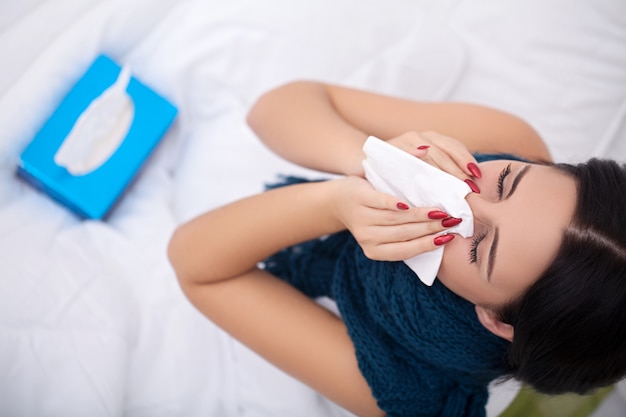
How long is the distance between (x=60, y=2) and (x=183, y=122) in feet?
1.25

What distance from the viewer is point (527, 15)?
1437 millimetres

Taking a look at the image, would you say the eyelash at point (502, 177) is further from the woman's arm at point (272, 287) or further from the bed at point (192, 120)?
the bed at point (192, 120)

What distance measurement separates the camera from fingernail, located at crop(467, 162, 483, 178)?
829 mm

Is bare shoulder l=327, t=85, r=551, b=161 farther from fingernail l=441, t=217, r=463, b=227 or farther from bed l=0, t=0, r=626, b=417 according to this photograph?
fingernail l=441, t=217, r=463, b=227

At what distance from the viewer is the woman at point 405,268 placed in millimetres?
748

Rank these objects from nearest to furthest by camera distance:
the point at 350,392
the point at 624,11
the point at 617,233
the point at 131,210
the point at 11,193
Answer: the point at 617,233 → the point at 350,392 → the point at 11,193 → the point at 131,210 → the point at 624,11

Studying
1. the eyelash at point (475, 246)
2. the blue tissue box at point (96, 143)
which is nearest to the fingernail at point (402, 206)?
the eyelash at point (475, 246)

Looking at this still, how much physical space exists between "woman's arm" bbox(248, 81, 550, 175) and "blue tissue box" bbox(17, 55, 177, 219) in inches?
11.0

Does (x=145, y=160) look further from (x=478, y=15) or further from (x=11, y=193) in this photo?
(x=478, y=15)


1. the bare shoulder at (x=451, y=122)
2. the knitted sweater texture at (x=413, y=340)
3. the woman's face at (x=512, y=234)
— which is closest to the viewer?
the woman's face at (x=512, y=234)

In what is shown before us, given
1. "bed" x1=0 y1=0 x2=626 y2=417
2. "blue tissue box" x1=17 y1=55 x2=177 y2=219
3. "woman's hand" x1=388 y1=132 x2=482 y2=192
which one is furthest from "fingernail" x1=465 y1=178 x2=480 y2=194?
"blue tissue box" x1=17 y1=55 x2=177 y2=219

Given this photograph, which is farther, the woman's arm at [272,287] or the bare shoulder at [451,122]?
the bare shoulder at [451,122]

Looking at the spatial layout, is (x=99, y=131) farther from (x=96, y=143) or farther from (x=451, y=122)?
(x=451, y=122)

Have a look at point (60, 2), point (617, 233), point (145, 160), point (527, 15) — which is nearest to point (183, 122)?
point (145, 160)
